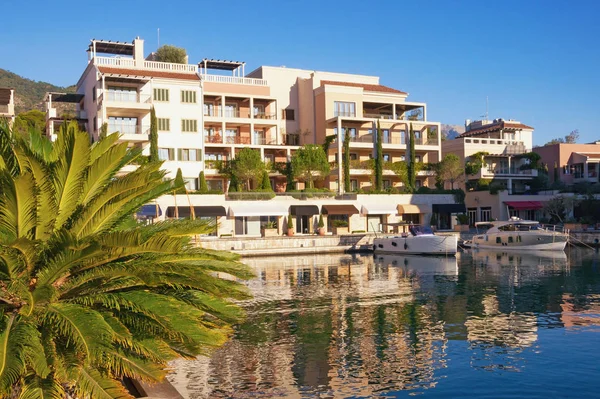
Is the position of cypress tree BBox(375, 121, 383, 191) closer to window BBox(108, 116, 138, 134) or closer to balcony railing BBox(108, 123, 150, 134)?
balcony railing BBox(108, 123, 150, 134)

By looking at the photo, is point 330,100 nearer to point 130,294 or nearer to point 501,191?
point 501,191

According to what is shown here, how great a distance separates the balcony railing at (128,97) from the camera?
5559 cm

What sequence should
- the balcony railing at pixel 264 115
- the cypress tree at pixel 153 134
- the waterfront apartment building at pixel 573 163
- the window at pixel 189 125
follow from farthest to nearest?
the waterfront apartment building at pixel 573 163
the balcony railing at pixel 264 115
the window at pixel 189 125
the cypress tree at pixel 153 134

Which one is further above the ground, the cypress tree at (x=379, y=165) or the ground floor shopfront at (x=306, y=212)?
the cypress tree at (x=379, y=165)

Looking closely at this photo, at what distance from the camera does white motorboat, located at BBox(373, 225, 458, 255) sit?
49525 millimetres

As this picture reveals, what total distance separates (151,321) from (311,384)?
607 centimetres

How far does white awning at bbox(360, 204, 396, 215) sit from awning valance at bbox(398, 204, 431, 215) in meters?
0.74

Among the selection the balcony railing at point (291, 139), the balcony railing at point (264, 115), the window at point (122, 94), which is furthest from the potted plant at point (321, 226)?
the window at point (122, 94)

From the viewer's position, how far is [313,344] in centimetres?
1828

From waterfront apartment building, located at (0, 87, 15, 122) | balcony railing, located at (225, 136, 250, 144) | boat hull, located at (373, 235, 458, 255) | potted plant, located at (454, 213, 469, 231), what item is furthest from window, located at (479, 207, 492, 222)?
waterfront apartment building, located at (0, 87, 15, 122)

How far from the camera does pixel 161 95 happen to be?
190 ft

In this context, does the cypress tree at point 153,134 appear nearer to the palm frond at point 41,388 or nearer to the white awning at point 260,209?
the white awning at point 260,209

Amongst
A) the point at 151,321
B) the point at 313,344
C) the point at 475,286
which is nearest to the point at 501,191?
the point at 475,286

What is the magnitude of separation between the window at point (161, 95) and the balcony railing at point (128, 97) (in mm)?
747
